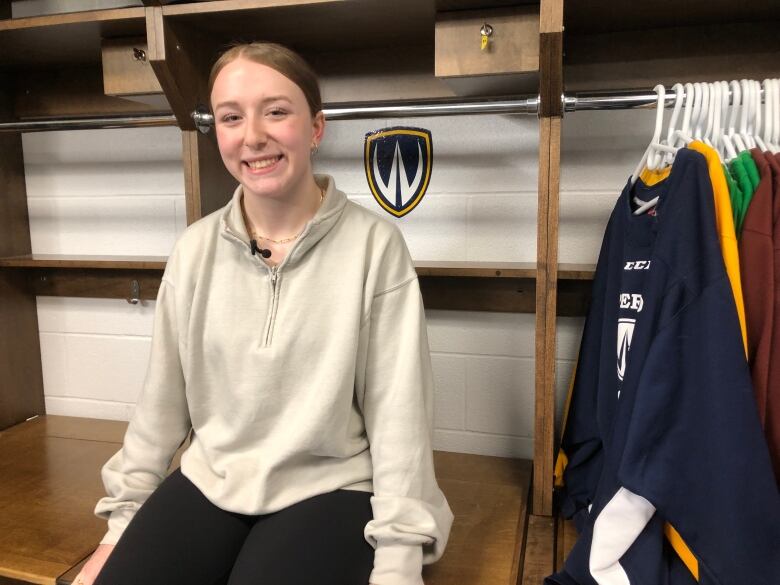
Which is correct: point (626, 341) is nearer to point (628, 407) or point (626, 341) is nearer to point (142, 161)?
point (628, 407)

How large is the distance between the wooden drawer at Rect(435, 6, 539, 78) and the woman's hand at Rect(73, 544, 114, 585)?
1.05 meters

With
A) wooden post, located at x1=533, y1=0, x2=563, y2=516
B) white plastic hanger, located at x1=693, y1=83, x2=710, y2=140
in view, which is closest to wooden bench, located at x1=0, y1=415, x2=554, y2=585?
wooden post, located at x1=533, y1=0, x2=563, y2=516

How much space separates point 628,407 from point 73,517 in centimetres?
114

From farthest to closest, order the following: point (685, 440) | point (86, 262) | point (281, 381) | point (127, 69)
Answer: point (86, 262) < point (127, 69) < point (281, 381) < point (685, 440)

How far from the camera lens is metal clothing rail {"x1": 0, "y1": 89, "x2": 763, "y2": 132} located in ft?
3.82

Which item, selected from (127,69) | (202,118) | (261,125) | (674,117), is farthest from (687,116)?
(127,69)

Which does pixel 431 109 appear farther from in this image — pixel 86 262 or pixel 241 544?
pixel 86 262

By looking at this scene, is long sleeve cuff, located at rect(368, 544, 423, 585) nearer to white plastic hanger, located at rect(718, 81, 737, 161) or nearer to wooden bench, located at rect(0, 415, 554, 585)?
wooden bench, located at rect(0, 415, 554, 585)

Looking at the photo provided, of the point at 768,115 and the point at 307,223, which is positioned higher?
the point at 768,115

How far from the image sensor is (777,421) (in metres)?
0.93

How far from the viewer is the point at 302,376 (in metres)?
1.01

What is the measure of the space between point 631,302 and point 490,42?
569mm

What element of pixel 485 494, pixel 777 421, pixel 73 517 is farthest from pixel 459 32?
pixel 73 517

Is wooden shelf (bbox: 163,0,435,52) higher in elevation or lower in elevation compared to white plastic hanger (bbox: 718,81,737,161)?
higher
